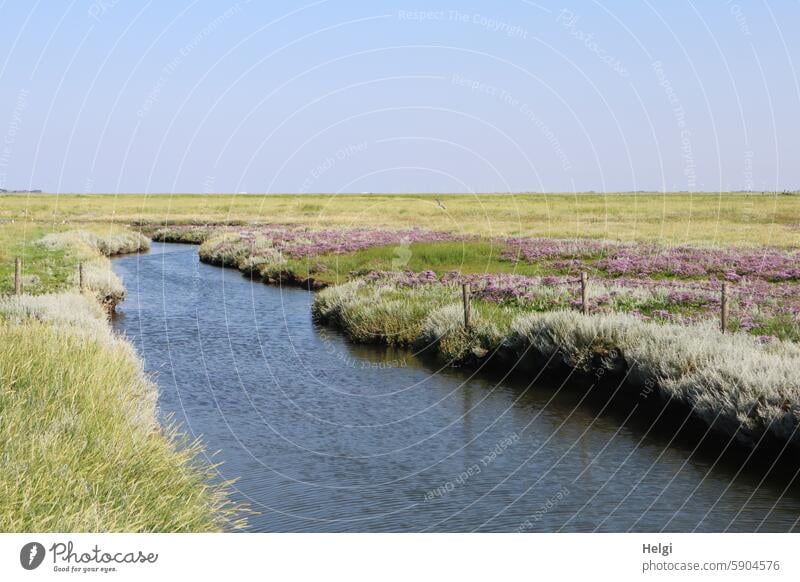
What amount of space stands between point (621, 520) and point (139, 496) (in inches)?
249

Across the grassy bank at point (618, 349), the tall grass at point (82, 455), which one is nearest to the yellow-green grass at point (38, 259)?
the grassy bank at point (618, 349)

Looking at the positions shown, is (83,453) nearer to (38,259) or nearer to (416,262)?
(416,262)

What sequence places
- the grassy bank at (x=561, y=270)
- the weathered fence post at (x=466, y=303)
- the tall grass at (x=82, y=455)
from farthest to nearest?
1. the grassy bank at (x=561, y=270)
2. the weathered fence post at (x=466, y=303)
3. the tall grass at (x=82, y=455)

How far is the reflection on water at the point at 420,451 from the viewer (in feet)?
37.8

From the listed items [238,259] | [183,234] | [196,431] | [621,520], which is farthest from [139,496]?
[183,234]

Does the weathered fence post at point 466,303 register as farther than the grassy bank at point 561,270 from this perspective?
No

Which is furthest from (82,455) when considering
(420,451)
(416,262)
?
(416,262)

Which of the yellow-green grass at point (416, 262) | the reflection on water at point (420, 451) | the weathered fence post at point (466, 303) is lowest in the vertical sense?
the reflection on water at point (420, 451)

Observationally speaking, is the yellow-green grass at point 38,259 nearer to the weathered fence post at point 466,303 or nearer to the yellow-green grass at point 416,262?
the yellow-green grass at point 416,262

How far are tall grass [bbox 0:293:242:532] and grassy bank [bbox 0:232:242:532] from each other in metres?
0.01

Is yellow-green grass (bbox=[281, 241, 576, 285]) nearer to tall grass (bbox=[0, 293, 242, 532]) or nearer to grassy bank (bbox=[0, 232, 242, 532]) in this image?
grassy bank (bbox=[0, 232, 242, 532])

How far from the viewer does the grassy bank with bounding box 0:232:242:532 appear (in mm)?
7059

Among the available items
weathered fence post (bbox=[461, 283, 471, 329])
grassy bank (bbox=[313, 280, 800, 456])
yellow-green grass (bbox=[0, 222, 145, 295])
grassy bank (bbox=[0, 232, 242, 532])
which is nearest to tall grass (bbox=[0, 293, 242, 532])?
grassy bank (bbox=[0, 232, 242, 532])

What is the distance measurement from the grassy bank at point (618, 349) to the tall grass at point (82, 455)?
8.20m
